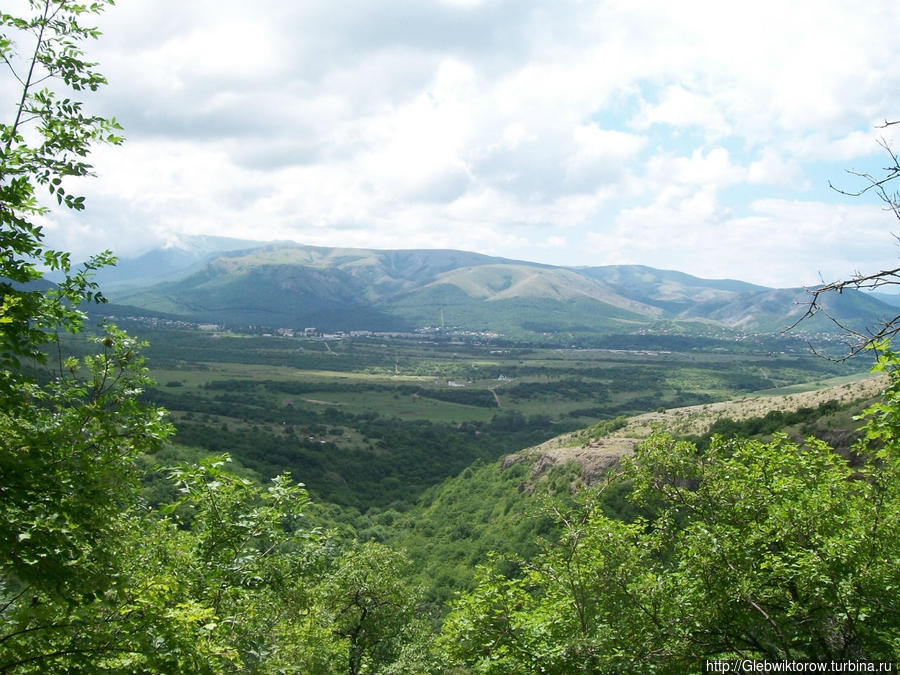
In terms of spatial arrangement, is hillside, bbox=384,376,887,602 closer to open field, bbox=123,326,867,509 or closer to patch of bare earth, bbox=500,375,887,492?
patch of bare earth, bbox=500,375,887,492

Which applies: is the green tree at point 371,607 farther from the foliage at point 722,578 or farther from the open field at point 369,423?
the open field at point 369,423

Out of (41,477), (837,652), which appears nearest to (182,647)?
(41,477)

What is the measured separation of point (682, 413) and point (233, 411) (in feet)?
370

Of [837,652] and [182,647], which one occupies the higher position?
[182,647]

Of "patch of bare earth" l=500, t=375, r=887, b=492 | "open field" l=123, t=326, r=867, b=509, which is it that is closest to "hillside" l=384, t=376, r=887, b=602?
"patch of bare earth" l=500, t=375, r=887, b=492

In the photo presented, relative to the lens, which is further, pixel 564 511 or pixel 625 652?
pixel 564 511

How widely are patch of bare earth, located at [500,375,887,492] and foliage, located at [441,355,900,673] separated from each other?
112 feet

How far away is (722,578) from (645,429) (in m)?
64.9

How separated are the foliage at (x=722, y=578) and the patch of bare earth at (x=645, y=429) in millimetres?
34140

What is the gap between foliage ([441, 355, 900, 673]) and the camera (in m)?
9.46

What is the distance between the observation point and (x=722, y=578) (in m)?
10.5

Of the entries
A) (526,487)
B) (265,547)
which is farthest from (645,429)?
(265,547)

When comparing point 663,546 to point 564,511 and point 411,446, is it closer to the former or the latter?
point 564,511

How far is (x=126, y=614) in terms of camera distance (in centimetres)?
708
